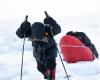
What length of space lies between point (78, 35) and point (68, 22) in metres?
9.51

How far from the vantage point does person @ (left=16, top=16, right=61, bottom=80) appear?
772 centimetres

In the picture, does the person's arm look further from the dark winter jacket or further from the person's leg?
the person's leg

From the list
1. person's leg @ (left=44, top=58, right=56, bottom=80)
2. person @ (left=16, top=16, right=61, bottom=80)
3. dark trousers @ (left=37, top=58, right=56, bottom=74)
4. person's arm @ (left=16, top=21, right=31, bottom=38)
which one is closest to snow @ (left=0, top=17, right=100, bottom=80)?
person's leg @ (left=44, top=58, right=56, bottom=80)

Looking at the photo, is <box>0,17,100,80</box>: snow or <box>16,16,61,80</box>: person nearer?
<box>16,16,61,80</box>: person

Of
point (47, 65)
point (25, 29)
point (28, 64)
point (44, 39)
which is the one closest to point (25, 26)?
point (25, 29)

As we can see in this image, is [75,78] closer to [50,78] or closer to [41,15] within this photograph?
[50,78]

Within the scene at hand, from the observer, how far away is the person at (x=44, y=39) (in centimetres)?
772

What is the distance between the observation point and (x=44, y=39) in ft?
25.5

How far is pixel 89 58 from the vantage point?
8375 mm

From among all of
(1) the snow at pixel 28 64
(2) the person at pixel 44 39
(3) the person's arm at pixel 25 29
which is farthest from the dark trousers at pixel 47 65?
(1) the snow at pixel 28 64

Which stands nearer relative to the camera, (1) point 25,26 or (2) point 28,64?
(1) point 25,26

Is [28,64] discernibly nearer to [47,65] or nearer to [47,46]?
[47,65]

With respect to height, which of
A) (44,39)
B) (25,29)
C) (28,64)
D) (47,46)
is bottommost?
(28,64)

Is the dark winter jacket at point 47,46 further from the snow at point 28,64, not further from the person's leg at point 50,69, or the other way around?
the snow at point 28,64
